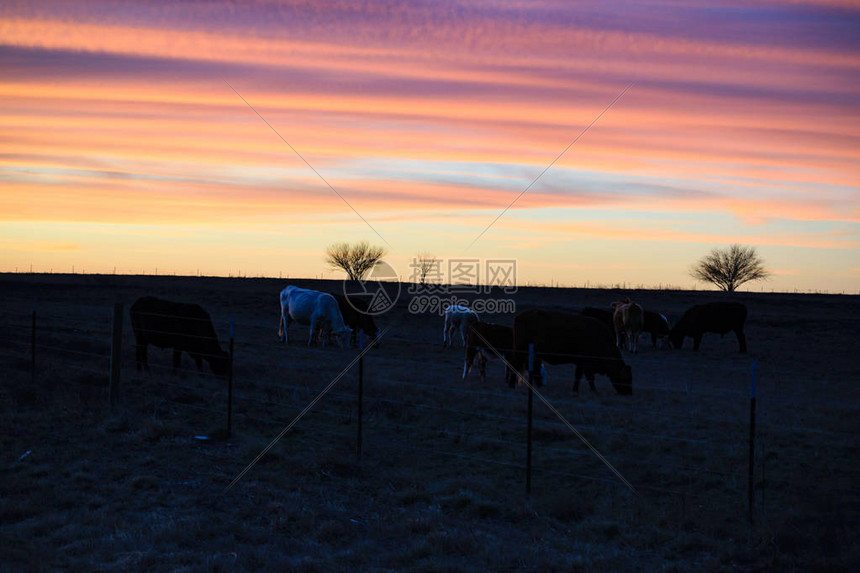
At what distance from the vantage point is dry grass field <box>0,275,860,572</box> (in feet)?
23.2

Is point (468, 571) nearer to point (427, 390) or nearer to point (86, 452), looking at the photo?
point (86, 452)

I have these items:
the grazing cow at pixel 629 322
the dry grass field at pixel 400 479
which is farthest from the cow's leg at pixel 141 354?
the grazing cow at pixel 629 322

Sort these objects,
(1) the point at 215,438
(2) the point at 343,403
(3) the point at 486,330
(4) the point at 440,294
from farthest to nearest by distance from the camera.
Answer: (4) the point at 440,294 < (3) the point at 486,330 < (2) the point at 343,403 < (1) the point at 215,438

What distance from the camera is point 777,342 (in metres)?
36.5

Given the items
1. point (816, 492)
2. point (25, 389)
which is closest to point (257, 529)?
point (816, 492)

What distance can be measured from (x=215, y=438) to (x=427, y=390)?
6.69 meters

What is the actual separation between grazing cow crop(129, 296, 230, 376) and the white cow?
9.48 m

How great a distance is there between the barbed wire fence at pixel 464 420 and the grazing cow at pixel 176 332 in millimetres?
440

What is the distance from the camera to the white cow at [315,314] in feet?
95.4

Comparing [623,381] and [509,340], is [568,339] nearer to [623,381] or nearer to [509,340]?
[623,381]

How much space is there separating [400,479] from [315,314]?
65.9ft

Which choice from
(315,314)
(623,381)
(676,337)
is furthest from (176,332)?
(676,337)

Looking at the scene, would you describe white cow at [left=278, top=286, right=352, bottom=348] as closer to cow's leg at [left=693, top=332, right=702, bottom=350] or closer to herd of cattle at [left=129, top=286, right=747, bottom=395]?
herd of cattle at [left=129, top=286, right=747, bottom=395]

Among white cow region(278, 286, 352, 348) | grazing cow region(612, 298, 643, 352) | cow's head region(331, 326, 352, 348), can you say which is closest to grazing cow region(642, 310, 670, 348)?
grazing cow region(612, 298, 643, 352)
